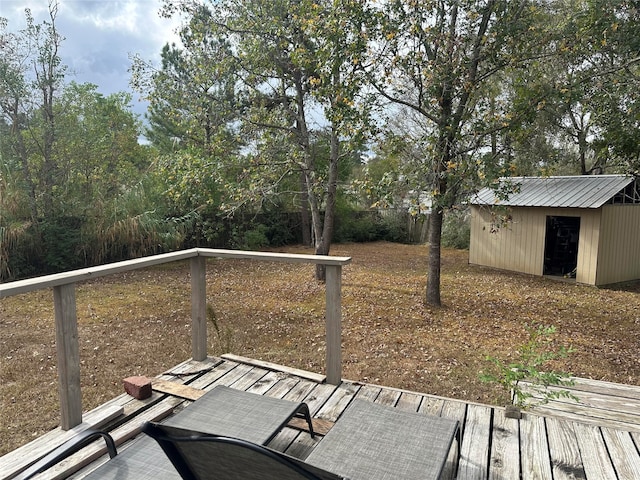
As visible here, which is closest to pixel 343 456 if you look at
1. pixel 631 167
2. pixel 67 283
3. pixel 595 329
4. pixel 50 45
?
pixel 67 283

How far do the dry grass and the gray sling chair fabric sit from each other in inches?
109

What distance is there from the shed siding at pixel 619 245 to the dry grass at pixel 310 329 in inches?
23.1

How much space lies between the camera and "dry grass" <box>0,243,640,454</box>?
14.4 feet

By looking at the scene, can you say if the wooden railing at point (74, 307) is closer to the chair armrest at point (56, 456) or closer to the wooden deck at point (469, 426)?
the wooden deck at point (469, 426)

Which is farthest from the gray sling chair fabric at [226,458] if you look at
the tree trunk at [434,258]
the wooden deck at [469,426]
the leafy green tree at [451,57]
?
the tree trunk at [434,258]

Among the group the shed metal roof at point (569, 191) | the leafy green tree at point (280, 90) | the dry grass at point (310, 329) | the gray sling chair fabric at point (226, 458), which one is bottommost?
the dry grass at point (310, 329)

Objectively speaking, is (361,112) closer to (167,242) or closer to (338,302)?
(338,302)

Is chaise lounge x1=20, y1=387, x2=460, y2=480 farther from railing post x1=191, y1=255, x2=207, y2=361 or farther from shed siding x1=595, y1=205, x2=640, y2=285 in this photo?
shed siding x1=595, y1=205, x2=640, y2=285

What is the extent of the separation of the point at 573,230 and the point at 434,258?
5.16m

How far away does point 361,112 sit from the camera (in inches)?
248

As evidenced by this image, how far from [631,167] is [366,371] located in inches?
250

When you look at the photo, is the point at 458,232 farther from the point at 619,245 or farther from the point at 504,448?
the point at 504,448

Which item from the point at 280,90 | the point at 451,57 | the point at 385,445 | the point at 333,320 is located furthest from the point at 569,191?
the point at 385,445

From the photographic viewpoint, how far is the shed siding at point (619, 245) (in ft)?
30.3
